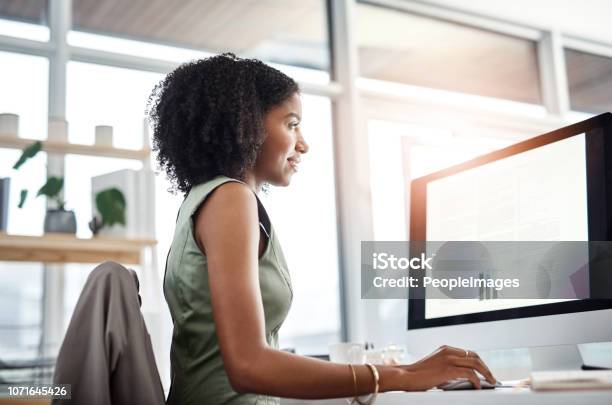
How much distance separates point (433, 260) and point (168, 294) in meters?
0.78

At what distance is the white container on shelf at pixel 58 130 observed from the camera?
8.43 ft

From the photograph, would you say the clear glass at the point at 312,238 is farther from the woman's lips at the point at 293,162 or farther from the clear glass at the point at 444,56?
the woman's lips at the point at 293,162

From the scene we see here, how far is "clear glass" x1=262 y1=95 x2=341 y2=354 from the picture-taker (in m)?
3.04

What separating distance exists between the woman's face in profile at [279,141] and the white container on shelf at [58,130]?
1.27m

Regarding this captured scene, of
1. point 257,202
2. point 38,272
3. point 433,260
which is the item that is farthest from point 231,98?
point 38,272

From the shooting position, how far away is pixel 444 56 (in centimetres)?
371

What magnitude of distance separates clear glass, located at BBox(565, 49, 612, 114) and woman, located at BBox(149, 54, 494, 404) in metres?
2.85

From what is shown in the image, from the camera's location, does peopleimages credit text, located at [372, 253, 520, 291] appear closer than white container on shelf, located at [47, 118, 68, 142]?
Yes

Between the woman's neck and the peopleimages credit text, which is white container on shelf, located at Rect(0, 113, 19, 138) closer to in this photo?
the woman's neck

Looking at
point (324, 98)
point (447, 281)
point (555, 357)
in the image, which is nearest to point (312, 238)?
point (324, 98)

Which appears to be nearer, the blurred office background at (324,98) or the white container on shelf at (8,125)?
the white container on shelf at (8,125)

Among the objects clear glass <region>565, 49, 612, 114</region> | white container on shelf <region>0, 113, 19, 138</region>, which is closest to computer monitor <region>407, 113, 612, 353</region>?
white container on shelf <region>0, 113, 19, 138</region>

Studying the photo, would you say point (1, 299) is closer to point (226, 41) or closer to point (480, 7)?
point (226, 41)

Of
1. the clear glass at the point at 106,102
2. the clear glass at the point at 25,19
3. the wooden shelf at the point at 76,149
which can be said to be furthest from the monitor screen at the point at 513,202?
the clear glass at the point at 25,19
